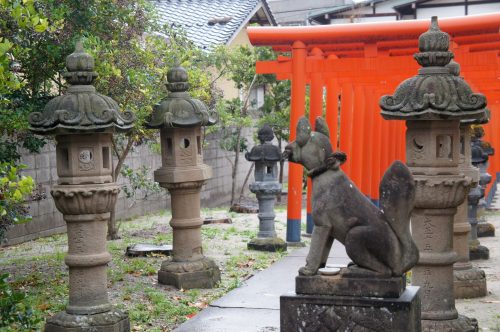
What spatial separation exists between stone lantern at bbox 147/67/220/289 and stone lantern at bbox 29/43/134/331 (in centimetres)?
200

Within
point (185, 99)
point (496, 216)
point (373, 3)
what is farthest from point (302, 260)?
point (373, 3)

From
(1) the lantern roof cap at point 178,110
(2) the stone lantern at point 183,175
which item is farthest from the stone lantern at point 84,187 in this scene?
(2) the stone lantern at point 183,175

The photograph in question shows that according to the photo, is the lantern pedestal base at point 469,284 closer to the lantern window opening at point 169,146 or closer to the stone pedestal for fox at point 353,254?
the stone pedestal for fox at point 353,254

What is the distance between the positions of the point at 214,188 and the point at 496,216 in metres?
7.52

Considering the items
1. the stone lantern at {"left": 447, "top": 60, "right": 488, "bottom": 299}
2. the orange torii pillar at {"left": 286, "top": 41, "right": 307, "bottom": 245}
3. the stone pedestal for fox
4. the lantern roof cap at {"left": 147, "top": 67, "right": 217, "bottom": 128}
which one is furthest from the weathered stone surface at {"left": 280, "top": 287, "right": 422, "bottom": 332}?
the orange torii pillar at {"left": 286, "top": 41, "right": 307, "bottom": 245}

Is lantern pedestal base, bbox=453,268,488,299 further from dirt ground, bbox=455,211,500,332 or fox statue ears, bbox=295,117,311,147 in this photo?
fox statue ears, bbox=295,117,311,147

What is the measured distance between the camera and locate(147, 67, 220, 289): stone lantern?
30.8 feet

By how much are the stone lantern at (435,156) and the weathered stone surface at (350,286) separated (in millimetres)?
1418

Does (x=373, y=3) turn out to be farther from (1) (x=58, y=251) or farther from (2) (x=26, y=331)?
(2) (x=26, y=331)

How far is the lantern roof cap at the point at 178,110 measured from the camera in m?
9.31

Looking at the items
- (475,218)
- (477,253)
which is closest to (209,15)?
(475,218)

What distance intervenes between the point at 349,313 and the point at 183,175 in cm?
417

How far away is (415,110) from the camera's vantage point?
666cm

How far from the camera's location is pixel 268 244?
12375 millimetres
